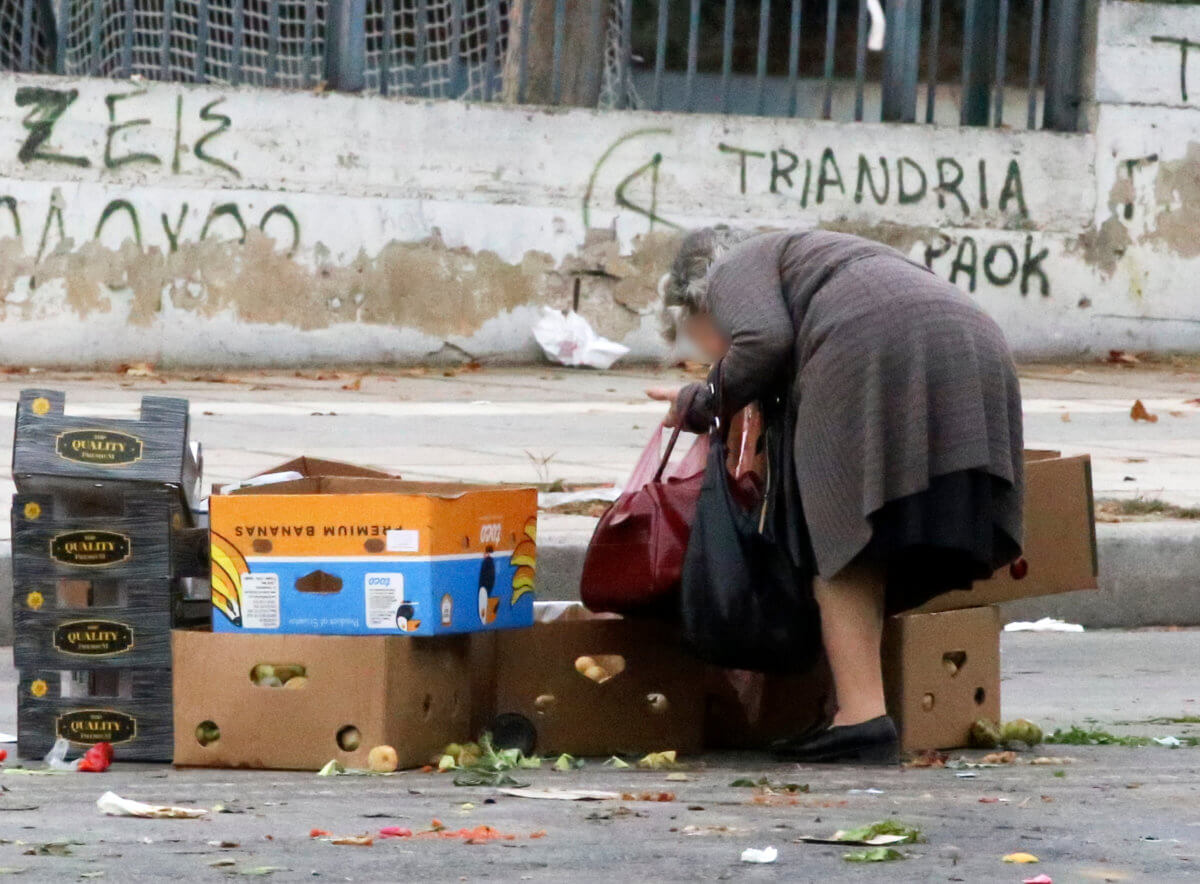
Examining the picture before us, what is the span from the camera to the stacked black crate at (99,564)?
4.04m

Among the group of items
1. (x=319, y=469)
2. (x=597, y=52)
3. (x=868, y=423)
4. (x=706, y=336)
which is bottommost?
(x=319, y=469)

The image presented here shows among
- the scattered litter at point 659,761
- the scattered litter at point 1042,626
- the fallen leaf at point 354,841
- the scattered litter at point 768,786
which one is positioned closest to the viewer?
the fallen leaf at point 354,841

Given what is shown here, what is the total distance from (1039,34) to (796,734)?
28.3 ft

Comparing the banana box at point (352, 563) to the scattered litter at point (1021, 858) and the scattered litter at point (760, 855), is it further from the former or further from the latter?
the scattered litter at point (1021, 858)

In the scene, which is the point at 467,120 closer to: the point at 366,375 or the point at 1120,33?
A: the point at 366,375

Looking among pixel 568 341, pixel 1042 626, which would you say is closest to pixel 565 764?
pixel 1042 626

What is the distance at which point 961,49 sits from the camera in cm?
1220

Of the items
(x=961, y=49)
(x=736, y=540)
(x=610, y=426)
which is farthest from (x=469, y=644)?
(x=961, y=49)

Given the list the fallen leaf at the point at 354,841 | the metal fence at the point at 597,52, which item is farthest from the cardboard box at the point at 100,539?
the metal fence at the point at 597,52

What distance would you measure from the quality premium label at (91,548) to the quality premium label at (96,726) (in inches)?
12.1

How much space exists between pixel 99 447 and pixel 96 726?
0.57 metres

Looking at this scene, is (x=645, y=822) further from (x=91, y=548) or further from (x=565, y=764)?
(x=91, y=548)

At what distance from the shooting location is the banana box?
12.7 feet

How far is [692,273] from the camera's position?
4297 mm
